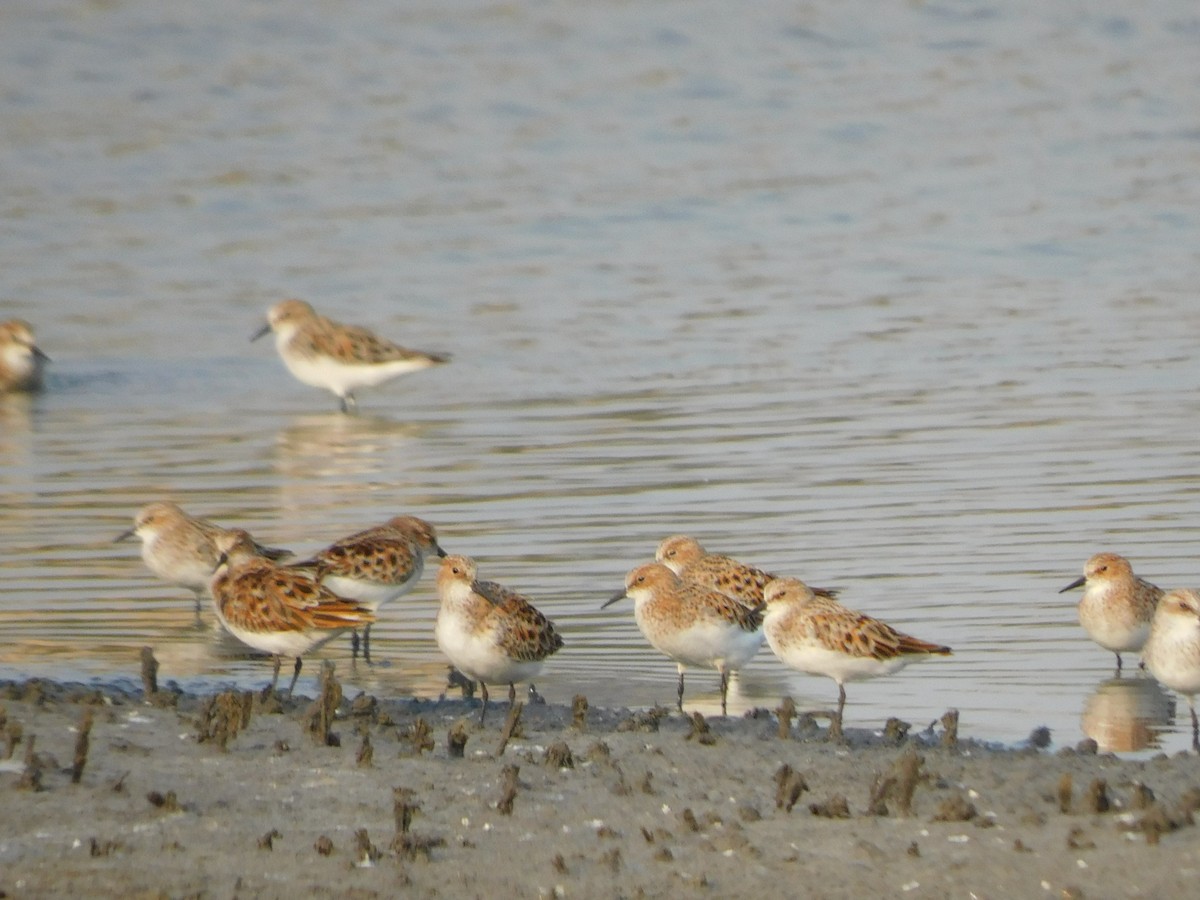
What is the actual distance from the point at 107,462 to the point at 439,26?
23061 millimetres

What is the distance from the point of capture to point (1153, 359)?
17.5 metres

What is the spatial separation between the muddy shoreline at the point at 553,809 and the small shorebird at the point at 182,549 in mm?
2812

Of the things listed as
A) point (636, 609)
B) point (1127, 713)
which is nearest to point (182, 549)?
point (636, 609)

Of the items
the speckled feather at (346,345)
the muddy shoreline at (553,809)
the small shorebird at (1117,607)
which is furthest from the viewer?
the speckled feather at (346,345)

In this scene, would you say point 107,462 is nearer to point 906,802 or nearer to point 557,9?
point 906,802

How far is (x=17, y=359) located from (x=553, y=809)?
11.7 m

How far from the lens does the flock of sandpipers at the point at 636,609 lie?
8953 millimetres

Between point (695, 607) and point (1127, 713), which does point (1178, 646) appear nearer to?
point (1127, 713)

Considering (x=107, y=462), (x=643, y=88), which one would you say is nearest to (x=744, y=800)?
(x=107, y=462)

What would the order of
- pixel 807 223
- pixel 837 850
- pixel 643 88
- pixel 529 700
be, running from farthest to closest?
pixel 643 88 < pixel 807 223 < pixel 529 700 < pixel 837 850

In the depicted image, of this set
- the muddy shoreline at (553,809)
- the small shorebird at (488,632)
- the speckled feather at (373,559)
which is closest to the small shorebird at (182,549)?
the speckled feather at (373,559)

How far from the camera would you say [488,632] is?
886 centimetres

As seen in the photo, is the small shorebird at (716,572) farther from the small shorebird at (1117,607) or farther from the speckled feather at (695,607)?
the small shorebird at (1117,607)

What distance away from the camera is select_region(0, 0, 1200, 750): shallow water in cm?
1120
